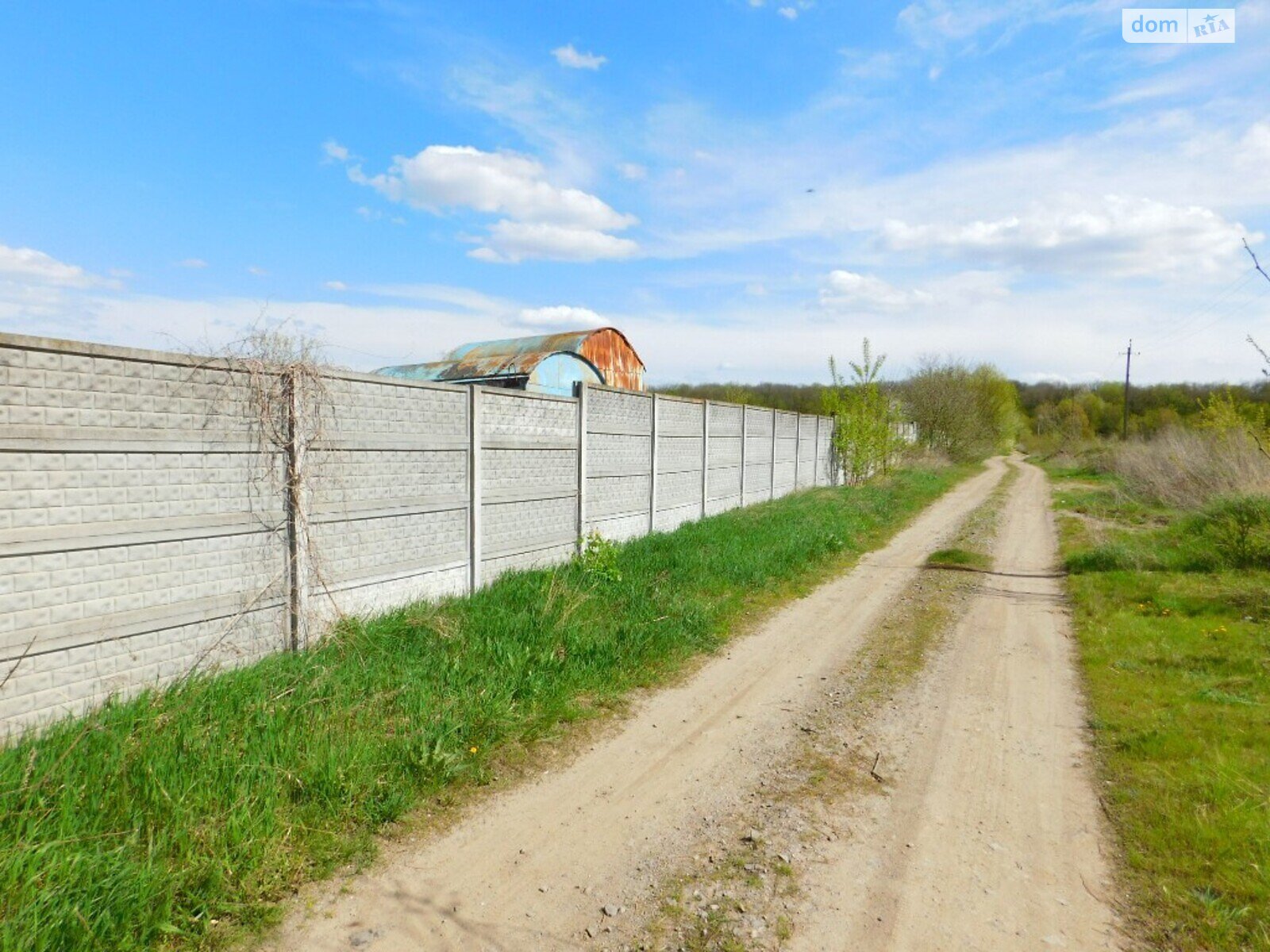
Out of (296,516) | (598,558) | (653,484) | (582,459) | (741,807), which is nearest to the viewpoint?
(741,807)

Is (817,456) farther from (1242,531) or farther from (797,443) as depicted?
(1242,531)

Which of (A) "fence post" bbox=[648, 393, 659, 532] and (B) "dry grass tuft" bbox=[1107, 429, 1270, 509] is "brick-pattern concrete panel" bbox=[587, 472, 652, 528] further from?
(B) "dry grass tuft" bbox=[1107, 429, 1270, 509]

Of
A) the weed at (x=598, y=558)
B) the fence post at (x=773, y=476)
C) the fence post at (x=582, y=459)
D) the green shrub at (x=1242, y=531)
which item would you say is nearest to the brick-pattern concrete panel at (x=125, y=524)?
the weed at (x=598, y=558)

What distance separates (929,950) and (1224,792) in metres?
2.21

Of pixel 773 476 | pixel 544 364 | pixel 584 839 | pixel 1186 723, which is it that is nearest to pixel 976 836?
pixel 584 839

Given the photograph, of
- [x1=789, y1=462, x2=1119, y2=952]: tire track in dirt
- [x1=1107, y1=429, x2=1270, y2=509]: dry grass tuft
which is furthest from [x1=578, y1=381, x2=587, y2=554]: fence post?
[x1=1107, y1=429, x2=1270, y2=509]: dry grass tuft

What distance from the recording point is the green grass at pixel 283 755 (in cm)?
241

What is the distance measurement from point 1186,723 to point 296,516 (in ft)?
20.6

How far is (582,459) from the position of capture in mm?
8242

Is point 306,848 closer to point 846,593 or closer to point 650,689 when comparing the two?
point 650,689

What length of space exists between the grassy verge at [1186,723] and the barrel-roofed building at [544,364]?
840cm

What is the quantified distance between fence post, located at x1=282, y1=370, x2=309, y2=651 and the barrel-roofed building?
6.61m

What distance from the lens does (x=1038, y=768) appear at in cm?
387

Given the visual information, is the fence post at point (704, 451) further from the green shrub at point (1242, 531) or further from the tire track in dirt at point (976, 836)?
the green shrub at point (1242, 531)
